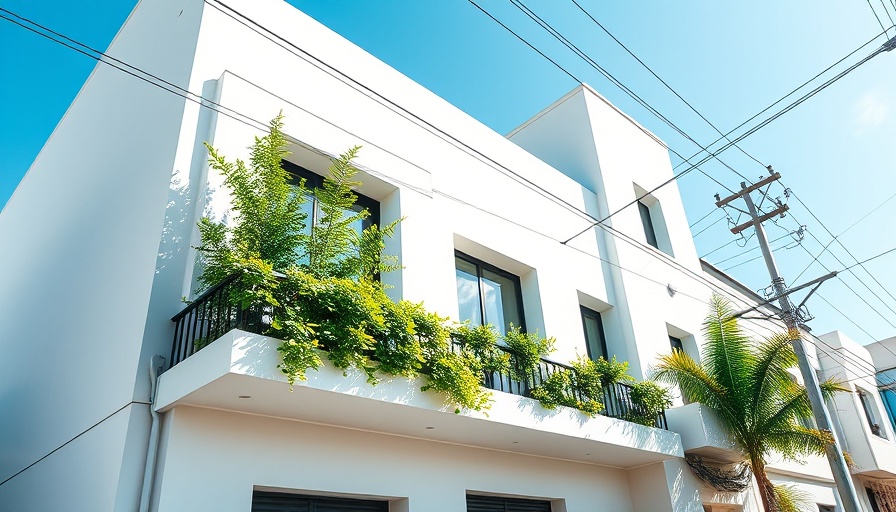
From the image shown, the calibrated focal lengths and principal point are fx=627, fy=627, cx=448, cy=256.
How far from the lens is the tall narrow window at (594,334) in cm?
1206

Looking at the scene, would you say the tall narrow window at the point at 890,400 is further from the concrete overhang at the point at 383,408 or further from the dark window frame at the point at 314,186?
the dark window frame at the point at 314,186

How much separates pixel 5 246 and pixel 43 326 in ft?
17.8

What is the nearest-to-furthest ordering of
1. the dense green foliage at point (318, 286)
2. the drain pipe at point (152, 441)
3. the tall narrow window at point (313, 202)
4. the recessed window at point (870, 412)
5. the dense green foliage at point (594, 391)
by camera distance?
the drain pipe at point (152, 441)
the dense green foliage at point (318, 286)
the tall narrow window at point (313, 202)
the dense green foliage at point (594, 391)
the recessed window at point (870, 412)

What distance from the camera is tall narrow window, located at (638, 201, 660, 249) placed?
15047mm

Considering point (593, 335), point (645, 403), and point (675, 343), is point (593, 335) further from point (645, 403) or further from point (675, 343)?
point (675, 343)

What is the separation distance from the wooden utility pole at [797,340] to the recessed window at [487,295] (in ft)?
16.7

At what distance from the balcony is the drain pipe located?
10cm

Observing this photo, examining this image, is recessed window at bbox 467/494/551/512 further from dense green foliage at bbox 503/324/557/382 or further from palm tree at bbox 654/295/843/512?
palm tree at bbox 654/295/843/512

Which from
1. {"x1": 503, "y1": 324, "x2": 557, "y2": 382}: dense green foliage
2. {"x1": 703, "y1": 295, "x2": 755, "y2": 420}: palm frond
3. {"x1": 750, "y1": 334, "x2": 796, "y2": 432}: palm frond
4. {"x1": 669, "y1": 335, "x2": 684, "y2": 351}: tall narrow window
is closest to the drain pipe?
{"x1": 503, "y1": 324, "x2": 557, "y2": 382}: dense green foliage

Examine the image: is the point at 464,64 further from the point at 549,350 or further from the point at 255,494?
the point at 255,494

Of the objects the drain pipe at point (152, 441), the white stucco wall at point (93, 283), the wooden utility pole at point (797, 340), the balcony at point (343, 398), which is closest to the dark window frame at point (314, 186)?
the white stucco wall at point (93, 283)

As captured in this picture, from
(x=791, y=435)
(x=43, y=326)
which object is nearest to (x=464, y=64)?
(x=43, y=326)

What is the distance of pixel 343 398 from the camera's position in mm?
6312

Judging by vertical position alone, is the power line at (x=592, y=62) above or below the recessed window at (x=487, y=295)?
above
